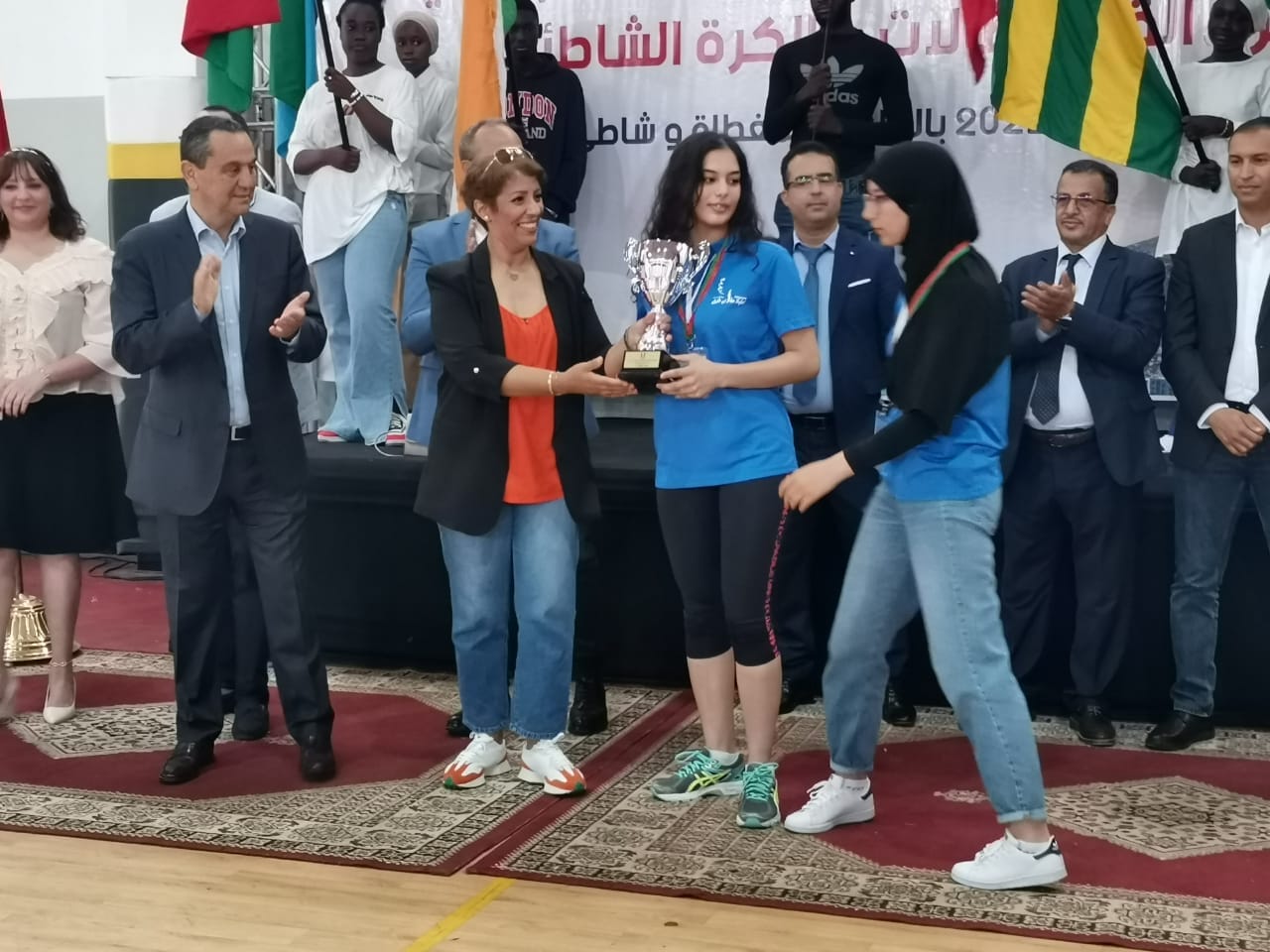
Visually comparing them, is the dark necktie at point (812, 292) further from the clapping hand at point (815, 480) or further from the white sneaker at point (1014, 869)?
the white sneaker at point (1014, 869)

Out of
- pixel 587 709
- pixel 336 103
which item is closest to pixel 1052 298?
pixel 587 709

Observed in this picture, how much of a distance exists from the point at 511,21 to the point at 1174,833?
3.79 meters

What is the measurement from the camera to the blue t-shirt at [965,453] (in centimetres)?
318

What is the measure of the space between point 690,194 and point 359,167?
2758 millimetres

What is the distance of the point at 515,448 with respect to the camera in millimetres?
3846

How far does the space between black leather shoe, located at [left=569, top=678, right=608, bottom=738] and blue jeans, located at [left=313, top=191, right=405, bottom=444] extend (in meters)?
1.65

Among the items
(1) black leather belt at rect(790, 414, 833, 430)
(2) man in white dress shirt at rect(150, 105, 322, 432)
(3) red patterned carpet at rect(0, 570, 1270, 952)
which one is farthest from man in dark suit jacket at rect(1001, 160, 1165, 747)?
(2) man in white dress shirt at rect(150, 105, 322, 432)

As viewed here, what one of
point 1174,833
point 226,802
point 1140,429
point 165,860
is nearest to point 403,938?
point 165,860

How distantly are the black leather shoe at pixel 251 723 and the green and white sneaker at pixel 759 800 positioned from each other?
5.04 ft

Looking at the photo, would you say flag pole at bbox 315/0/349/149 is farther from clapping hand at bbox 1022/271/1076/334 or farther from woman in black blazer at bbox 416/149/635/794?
clapping hand at bbox 1022/271/1076/334

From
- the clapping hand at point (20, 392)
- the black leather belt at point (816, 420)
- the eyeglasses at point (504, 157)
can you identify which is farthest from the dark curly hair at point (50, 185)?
the black leather belt at point (816, 420)

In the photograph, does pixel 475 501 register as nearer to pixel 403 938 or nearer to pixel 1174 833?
pixel 403 938

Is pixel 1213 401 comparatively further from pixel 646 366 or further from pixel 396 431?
pixel 396 431

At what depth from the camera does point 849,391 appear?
4.53m
